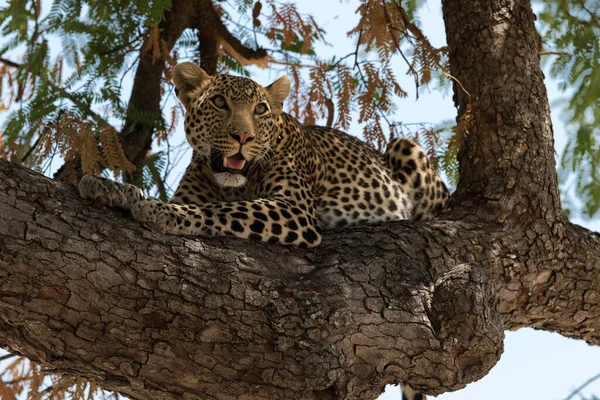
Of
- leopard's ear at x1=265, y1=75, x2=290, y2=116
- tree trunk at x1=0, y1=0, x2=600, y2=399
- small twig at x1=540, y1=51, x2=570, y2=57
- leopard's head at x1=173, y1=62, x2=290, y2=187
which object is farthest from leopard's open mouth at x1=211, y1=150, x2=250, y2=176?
small twig at x1=540, y1=51, x2=570, y2=57

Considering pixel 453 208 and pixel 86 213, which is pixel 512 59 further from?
pixel 86 213

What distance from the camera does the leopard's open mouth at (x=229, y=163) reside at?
284 inches

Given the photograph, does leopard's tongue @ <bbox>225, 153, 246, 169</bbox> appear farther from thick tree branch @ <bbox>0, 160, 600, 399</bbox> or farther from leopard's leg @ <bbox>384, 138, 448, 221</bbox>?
leopard's leg @ <bbox>384, 138, 448, 221</bbox>

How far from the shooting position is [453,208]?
7.40 m

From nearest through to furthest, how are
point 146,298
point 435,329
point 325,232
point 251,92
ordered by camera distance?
point 146,298
point 435,329
point 325,232
point 251,92

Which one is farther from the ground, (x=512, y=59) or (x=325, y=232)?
(x=512, y=59)

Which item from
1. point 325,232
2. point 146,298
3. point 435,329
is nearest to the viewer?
point 146,298

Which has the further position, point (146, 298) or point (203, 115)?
point (203, 115)

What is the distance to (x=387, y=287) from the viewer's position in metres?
5.84

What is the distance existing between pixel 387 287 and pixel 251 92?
251 centimetres

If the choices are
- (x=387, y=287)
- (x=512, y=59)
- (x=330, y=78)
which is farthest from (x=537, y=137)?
(x=387, y=287)

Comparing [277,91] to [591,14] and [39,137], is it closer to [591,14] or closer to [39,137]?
[39,137]

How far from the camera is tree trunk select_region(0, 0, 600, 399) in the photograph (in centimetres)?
490

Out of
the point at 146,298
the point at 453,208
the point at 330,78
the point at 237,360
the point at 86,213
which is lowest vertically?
the point at 237,360
